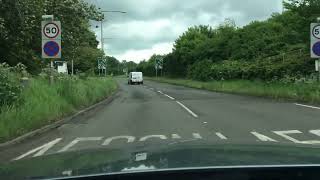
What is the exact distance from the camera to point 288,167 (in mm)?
3268

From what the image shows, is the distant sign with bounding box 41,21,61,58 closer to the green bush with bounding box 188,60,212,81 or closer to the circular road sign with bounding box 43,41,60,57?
the circular road sign with bounding box 43,41,60,57

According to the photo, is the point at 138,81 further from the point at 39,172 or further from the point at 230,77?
the point at 39,172

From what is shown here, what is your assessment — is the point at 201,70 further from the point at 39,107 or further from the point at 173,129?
the point at 173,129

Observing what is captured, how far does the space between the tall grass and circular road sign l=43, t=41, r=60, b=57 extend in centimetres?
120

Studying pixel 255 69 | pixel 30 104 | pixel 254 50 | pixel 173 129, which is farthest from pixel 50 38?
pixel 254 50

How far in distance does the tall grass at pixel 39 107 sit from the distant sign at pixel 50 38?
48.9 inches

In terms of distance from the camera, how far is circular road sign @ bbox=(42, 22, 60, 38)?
72.8 feet

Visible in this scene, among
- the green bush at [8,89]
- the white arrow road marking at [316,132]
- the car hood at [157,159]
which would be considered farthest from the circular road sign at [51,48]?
the car hood at [157,159]

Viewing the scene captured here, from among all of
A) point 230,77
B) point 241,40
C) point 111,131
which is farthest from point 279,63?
point 111,131

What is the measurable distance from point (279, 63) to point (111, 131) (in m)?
27.8

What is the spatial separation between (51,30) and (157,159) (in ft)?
63.3

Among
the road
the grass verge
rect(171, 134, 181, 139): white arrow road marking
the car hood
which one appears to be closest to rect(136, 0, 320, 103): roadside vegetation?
the grass verge

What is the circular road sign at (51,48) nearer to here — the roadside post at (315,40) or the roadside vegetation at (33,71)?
the roadside vegetation at (33,71)

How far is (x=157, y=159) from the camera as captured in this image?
3.58 meters
